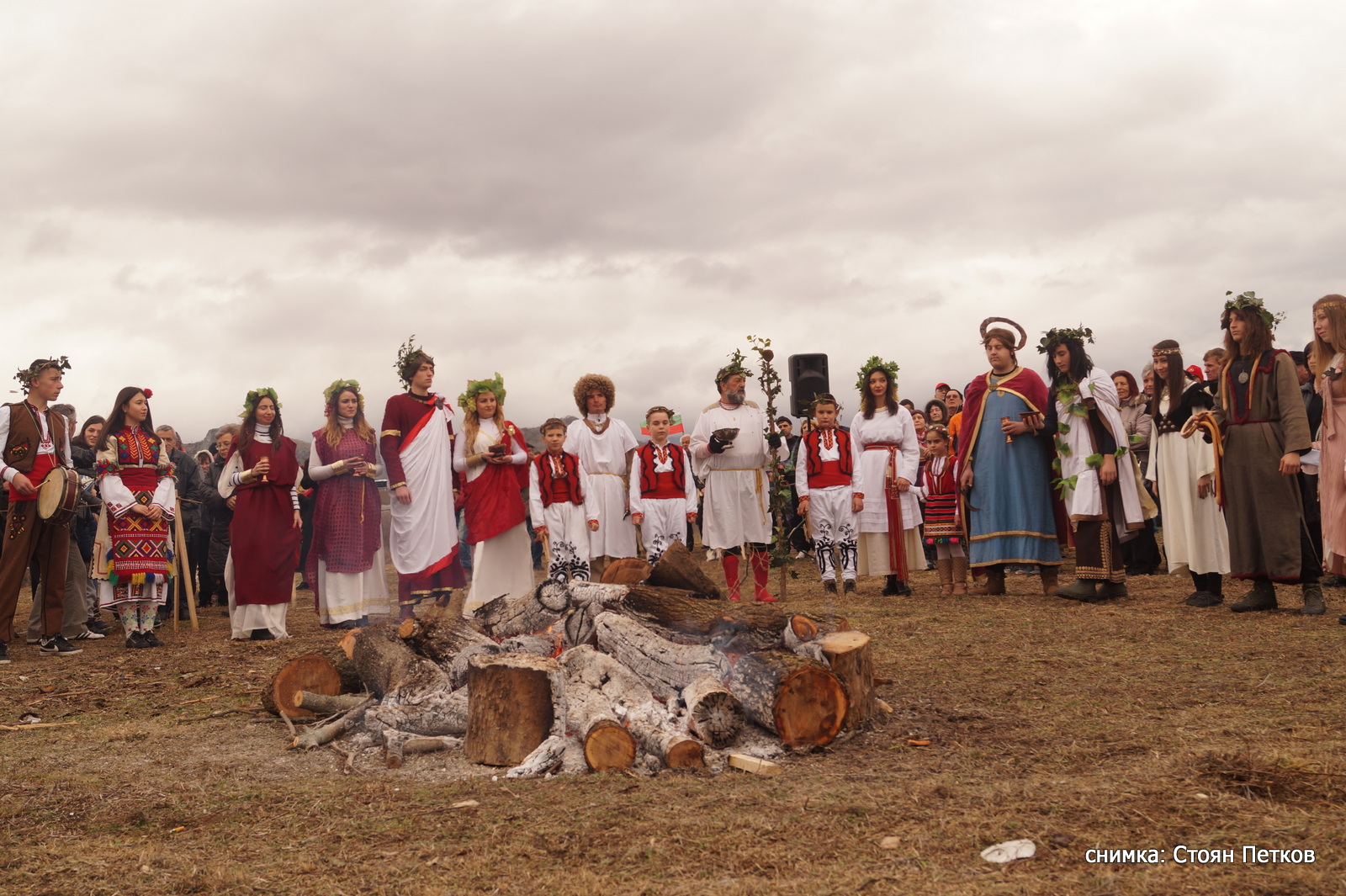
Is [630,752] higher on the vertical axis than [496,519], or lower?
lower

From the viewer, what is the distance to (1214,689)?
182 inches

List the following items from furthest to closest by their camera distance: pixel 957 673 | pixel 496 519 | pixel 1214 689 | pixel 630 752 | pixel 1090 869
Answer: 1. pixel 496 519
2. pixel 957 673
3. pixel 1214 689
4. pixel 630 752
5. pixel 1090 869

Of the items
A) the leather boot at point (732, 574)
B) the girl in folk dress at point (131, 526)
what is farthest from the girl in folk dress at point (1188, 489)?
the girl in folk dress at point (131, 526)

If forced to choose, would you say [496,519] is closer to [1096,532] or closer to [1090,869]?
[1096,532]

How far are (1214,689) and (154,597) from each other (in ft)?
24.8

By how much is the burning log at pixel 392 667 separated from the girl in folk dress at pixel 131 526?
3848mm

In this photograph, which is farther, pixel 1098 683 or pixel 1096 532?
pixel 1096 532

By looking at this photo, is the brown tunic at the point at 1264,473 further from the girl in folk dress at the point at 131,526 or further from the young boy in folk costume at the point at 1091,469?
the girl in folk dress at the point at 131,526

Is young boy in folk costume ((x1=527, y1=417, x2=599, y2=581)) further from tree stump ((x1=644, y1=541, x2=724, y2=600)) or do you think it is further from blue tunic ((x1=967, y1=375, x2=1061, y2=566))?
blue tunic ((x1=967, y1=375, x2=1061, y2=566))

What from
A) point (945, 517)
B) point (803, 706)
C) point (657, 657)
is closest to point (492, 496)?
point (945, 517)

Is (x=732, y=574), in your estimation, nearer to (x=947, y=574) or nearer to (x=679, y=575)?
(x=947, y=574)

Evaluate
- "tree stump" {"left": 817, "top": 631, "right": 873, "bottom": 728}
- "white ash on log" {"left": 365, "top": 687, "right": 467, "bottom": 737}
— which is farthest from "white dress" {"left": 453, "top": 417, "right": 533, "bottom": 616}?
"tree stump" {"left": 817, "top": 631, "right": 873, "bottom": 728}

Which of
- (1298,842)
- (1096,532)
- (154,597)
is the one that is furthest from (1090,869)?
(154,597)

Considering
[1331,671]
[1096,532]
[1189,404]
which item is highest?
[1189,404]
